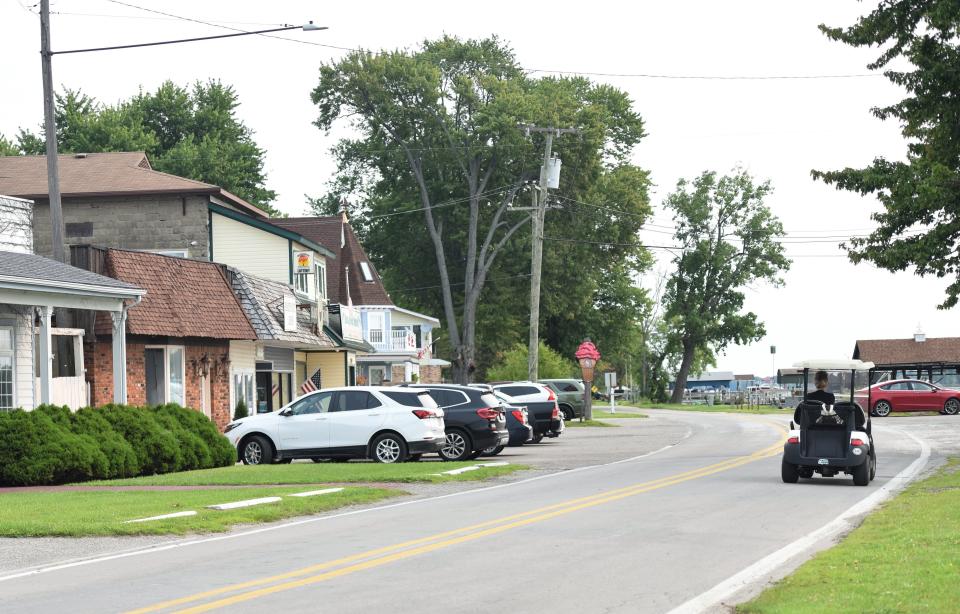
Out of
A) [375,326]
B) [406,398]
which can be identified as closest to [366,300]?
[375,326]

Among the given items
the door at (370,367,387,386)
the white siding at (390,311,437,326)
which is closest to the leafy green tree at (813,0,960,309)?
the door at (370,367,387,386)

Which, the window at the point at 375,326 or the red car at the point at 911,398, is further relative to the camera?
the window at the point at 375,326

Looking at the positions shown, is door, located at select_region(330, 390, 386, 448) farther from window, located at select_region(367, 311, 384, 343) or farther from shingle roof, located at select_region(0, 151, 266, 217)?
window, located at select_region(367, 311, 384, 343)

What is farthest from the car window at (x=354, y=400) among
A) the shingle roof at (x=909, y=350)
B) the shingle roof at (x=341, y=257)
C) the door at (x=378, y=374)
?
the shingle roof at (x=909, y=350)

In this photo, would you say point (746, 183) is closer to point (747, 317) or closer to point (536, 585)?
point (747, 317)

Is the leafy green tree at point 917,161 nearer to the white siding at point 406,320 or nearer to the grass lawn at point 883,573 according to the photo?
the grass lawn at point 883,573

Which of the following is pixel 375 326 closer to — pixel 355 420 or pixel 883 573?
pixel 355 420

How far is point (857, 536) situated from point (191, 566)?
6521 millimetres

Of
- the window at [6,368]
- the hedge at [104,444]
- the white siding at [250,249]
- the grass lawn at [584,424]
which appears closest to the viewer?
the hedge at [104,444]

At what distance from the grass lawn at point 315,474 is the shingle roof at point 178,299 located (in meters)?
6.48

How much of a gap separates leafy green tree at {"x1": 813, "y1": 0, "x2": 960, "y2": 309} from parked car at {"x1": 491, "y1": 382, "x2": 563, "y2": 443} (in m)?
12.7

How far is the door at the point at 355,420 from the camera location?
27344 millimetres

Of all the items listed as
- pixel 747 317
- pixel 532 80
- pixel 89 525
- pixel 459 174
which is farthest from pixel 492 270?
pixel 89 525

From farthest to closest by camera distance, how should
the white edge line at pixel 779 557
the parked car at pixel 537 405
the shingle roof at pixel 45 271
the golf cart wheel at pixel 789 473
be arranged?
the parked car at pixel 537 405
the shingle roof at pixel 45 271
the golf cart wheel at pixel 789 473
the white edge line at pixel 779 557
